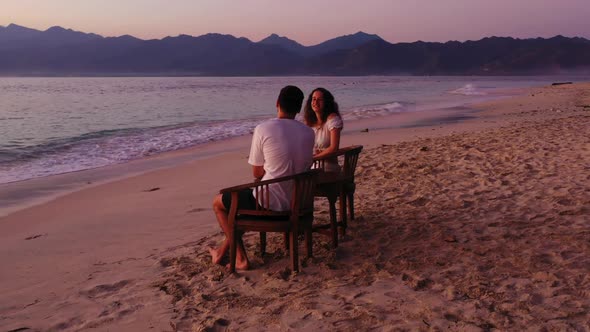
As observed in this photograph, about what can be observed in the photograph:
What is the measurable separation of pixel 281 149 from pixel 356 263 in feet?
3.97

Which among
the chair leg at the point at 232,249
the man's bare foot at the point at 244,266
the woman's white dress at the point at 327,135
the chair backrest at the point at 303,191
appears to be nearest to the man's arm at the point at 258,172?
the chair backrest at the point at 303,191

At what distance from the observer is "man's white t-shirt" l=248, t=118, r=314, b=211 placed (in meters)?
3.90

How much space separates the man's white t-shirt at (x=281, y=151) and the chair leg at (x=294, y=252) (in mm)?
224

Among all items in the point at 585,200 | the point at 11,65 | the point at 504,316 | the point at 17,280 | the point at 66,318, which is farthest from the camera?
the point at 11,65

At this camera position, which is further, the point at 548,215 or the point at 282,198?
the point at 548,215

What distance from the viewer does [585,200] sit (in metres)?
5.67

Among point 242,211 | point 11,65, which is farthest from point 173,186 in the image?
point 11,65

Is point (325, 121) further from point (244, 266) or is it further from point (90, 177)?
point (90, 177)

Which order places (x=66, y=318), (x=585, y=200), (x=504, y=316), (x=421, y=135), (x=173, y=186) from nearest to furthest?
(x=504, y=316)
(x=66, y=318)
(x=585, y=200)
(x=173, y=186)
(x=421, y=135)

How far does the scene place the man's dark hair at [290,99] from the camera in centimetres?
393

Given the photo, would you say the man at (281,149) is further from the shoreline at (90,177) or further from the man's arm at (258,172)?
the shoreline at (90,177)

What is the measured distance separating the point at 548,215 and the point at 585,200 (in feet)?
2.33

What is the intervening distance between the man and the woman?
105cm

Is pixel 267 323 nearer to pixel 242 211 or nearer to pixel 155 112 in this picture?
pixel 242 211
